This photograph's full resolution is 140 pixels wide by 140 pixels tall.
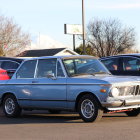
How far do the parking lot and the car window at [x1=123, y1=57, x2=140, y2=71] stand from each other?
2255 millimetres

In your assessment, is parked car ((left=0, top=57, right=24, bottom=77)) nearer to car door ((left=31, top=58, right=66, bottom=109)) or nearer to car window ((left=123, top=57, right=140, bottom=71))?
car window ((left=123, top=57, right=140, bottom=71))

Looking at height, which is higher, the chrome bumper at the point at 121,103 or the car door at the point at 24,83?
the car door at the point at 24,83

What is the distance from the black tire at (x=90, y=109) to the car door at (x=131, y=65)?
12.6 feet

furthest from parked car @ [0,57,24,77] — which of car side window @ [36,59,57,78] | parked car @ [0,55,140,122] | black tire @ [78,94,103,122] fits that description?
black tire @ [78,94,103,122]

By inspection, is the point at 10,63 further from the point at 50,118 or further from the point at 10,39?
the point at 10,39

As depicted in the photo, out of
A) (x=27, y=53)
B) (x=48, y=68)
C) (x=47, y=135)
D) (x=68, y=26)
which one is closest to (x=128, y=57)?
(x=48, y=68)

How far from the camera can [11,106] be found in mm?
13492

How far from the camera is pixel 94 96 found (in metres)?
11.4

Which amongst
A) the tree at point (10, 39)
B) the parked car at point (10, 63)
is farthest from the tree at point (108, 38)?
the parked car at point (10, 63)

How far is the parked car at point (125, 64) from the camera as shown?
49.6 feet

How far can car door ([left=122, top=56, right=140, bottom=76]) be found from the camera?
15.1 m

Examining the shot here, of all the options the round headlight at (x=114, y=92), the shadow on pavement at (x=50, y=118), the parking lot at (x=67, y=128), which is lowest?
the shadow on pavement at (x=50, y=118)

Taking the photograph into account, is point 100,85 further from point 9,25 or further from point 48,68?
point 9,25

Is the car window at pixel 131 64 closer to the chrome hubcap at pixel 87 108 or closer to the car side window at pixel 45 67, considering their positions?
the car side window at pixel 45 67
